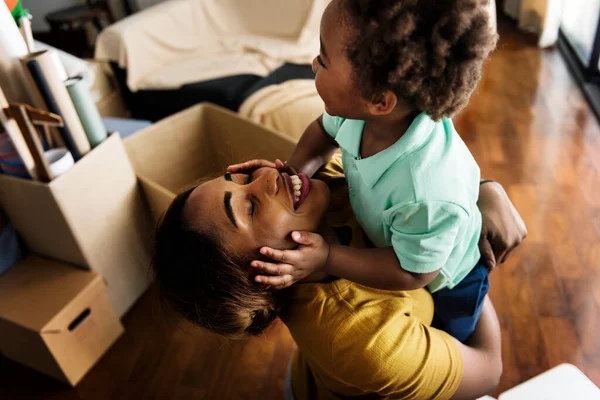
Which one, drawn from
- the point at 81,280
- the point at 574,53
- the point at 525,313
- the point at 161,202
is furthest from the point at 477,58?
the point at 574,53

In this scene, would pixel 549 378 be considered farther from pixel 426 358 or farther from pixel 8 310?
pixel 8 310

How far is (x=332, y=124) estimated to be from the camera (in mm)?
944

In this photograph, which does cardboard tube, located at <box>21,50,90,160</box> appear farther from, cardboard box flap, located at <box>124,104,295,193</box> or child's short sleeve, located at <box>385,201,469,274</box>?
child's short sleeve, located at <box>385,201,469,274</box>

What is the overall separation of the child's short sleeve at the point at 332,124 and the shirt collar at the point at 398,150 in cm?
18

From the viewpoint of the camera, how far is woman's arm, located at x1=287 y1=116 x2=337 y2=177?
0.98 metres

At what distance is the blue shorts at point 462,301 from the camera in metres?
0.92

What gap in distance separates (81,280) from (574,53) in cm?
314

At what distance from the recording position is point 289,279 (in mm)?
716

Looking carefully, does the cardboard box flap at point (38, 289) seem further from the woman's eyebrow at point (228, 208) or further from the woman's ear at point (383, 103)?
the woman's ear at point (383, 103)

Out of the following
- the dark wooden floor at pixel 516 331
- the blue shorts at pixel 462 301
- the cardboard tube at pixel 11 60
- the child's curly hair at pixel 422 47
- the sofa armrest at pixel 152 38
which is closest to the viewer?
the child's curly hair at pixel 422 47

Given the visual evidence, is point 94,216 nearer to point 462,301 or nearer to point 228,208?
point 228,208

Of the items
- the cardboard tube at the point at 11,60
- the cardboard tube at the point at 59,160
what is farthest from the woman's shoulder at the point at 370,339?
the cardboard tube at the point at 11,60

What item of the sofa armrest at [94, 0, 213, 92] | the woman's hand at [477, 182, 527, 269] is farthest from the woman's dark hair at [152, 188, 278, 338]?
the sofa armrest at [94, 0, 213, 92]

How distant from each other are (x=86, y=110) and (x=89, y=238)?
0.38m
